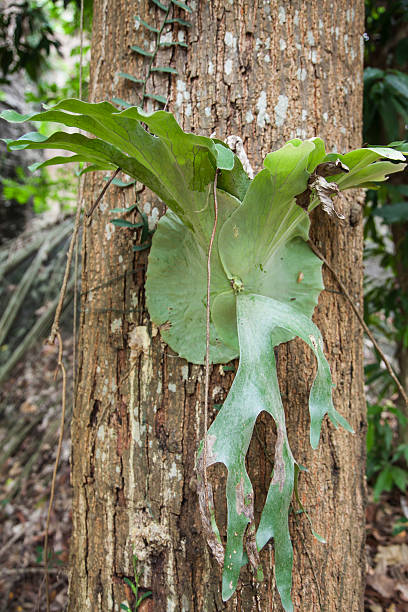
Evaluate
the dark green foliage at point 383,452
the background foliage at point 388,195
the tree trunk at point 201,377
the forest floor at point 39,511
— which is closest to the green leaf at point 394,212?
the background foliage at point 388,195

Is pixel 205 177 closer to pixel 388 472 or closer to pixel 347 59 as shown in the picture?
pixel 347 59

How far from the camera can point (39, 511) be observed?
2.16 m

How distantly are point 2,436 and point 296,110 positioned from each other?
246 centimetres

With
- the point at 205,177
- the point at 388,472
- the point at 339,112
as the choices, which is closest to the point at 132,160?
the point at 205,177

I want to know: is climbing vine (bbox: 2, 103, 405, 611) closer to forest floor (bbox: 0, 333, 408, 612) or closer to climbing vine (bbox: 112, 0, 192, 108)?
climbing vine (bbox: 112, 0, 192, 108)

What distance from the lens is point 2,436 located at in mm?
2438

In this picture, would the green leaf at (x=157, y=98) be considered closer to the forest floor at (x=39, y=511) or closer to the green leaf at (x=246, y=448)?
the green leaf at (x=246, y=448)

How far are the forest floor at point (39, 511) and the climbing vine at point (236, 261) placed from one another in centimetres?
117

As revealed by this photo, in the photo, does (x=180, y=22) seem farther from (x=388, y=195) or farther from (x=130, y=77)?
(x=388, y=195)

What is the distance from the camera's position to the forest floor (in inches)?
66.2

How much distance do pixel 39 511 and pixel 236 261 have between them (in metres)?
2.10

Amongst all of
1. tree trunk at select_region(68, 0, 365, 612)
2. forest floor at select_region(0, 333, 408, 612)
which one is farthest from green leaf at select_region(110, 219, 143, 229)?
forest floor at select_region(0, 333, 408, 612)

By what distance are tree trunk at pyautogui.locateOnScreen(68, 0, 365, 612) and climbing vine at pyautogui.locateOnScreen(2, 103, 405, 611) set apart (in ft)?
0.26

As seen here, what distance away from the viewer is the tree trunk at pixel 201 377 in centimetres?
73
